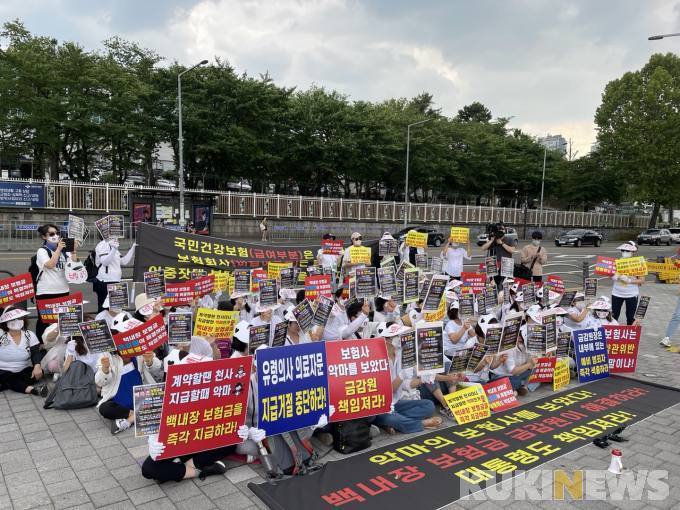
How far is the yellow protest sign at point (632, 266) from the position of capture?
946 centimetres

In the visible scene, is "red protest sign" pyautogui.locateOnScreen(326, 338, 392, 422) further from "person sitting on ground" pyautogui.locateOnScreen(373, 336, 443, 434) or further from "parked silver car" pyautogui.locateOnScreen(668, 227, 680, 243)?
"parked silver car" pyautogui.locateOnScreen(668, 227, 680, 243)

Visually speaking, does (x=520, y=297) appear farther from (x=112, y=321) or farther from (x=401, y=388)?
(x=112, y=321)

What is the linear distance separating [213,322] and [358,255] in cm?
498

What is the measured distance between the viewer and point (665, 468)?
497 cm

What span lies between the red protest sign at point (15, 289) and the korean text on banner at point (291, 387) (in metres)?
4.31

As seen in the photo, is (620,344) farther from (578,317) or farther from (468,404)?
(468,404)

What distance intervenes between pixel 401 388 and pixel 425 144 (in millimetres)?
36757

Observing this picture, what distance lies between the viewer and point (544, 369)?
7223 millimetres

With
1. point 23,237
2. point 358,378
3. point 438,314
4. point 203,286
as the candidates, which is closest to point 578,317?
point 438,314

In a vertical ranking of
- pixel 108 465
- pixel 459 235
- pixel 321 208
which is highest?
pixel 321 208

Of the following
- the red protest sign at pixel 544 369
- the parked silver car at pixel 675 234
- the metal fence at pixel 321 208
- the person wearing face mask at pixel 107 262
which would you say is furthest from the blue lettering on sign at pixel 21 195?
the parked silver car at pixel 675 234

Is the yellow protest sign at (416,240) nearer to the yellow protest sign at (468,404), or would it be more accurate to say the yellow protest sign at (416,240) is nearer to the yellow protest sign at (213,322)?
the yellow protest sign at (468,404)

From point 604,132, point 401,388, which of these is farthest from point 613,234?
point 401,388

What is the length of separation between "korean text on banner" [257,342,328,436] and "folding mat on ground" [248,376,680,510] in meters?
0.52
